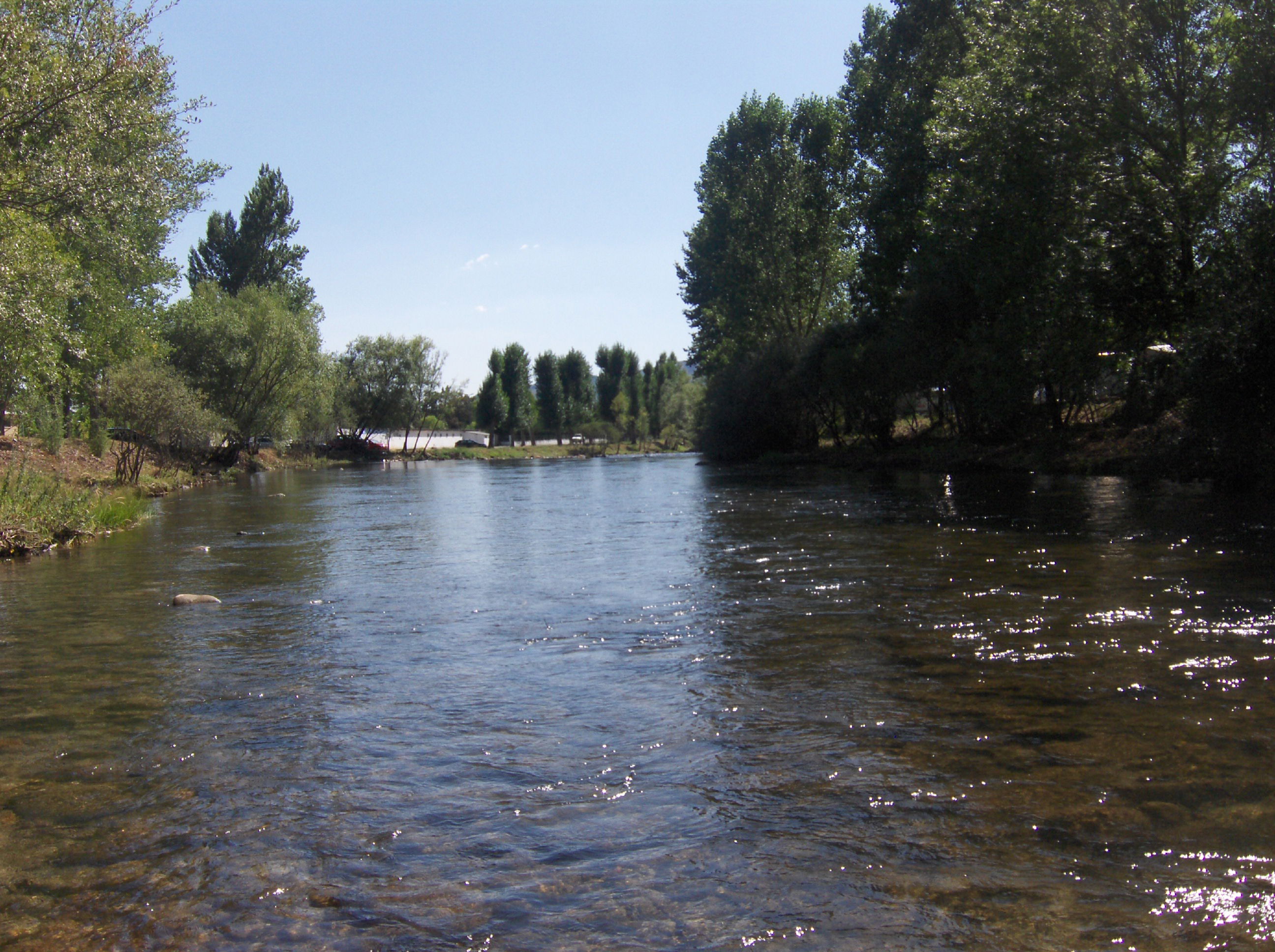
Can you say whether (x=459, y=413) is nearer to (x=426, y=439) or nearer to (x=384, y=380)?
(x=426, y=439)

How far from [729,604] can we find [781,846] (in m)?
7.03

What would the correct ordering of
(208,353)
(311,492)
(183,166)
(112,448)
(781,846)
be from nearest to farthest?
(781,846), (183,166), (112,448), (311,492), (208,353)

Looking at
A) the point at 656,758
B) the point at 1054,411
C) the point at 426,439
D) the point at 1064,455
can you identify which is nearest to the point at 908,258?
the point at 1054,411

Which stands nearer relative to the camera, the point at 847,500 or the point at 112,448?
the point at 847,500

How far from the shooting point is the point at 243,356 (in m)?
54.0

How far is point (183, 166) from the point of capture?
31.4m

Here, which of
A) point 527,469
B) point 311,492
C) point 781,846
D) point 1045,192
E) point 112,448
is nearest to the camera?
point 781,846

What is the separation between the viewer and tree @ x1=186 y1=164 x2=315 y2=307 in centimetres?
7062

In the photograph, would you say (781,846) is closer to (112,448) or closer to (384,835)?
(384,835)

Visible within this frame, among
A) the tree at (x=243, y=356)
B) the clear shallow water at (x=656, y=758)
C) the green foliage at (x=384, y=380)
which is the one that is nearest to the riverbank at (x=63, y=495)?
the clear shallow water at (x=656, y=758)

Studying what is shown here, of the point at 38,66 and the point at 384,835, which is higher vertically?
the point at 38,66

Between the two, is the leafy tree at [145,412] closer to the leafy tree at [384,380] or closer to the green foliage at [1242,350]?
the green foliage at [1242,350]

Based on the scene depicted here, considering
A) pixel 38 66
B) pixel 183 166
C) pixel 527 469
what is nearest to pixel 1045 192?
pixel 38 66

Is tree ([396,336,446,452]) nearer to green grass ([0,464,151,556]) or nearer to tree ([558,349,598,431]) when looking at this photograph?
tree ([558,349,598,431])
